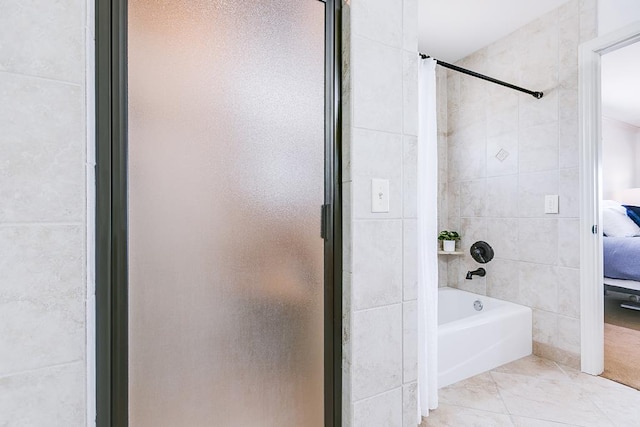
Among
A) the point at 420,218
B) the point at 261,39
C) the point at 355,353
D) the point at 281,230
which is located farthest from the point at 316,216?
the point at 420,218

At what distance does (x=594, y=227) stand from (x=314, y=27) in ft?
7.26

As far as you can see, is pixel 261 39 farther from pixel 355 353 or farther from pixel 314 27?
Result: pixel 355 353

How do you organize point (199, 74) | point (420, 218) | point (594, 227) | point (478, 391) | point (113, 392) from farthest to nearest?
point (594, 227) → point (478, 391) → point (420, 218) → point (199, 74) → point (113, 392)

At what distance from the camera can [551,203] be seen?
7.95ft

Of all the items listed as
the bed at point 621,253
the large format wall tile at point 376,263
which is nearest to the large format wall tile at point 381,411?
the large format wall tile at point 376,263

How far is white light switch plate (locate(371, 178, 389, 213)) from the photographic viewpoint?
3.70 feet

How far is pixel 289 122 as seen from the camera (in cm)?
105

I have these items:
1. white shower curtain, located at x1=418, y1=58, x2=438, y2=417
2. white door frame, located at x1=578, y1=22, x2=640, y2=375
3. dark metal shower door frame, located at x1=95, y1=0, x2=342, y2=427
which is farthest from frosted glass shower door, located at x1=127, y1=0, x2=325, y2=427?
white door frame, located at x1=578, y1=22, x2=640, y2=375

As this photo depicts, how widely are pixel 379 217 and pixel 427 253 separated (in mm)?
727

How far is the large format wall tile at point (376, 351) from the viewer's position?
1103mm

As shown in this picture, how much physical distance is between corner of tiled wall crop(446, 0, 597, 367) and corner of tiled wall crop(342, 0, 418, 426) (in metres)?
1.77
